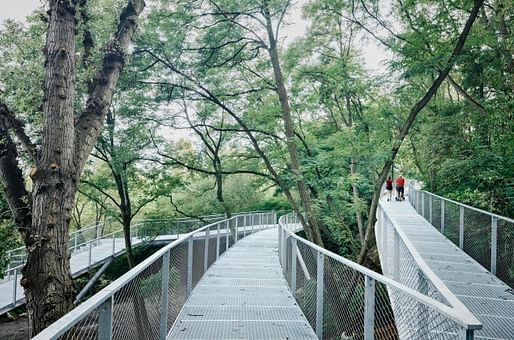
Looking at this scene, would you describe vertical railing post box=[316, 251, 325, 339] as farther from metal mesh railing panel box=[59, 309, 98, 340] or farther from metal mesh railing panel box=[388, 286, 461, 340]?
metal mesh railing panel box=[59, 309, 98, 340]

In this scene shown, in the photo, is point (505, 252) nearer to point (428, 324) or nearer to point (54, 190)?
point (428, 324)

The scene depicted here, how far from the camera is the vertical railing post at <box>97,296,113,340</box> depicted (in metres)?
2.47

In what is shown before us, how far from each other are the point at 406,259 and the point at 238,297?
2936 mm

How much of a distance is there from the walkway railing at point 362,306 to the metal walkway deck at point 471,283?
136cm

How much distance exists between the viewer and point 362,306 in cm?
410

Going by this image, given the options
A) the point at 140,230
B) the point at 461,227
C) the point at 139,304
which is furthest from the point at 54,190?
the point at 140,230

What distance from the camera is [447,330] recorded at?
96.3 inches

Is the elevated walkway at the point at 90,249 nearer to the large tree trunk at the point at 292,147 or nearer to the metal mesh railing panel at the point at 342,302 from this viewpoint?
the large tree trunk at the point at 292,147

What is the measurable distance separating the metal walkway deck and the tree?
577 cm

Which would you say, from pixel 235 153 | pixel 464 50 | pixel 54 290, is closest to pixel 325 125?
pixel 235 153

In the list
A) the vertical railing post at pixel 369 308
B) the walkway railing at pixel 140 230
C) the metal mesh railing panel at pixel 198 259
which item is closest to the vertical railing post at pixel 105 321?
the vertical railing post at pixel 369 308

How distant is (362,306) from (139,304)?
2.29 m

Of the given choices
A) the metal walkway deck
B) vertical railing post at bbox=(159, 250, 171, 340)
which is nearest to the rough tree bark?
the metal walkway deck

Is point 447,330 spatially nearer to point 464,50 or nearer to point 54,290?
point 54,290
